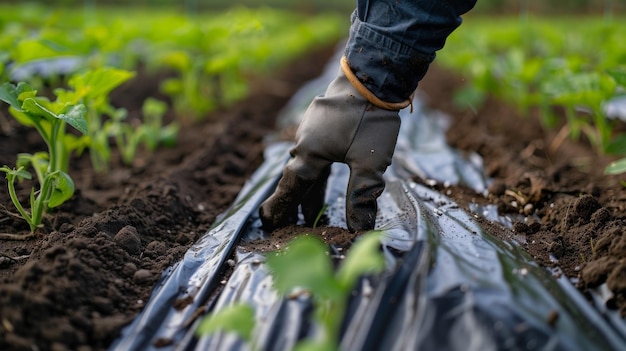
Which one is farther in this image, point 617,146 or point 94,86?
point 617,146

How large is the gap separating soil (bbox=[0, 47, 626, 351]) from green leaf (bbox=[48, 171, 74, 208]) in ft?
0.36

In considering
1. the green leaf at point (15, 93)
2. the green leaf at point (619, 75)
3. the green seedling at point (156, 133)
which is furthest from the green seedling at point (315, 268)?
the green seedling at point (156, 133)

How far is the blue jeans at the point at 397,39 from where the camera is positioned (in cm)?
179

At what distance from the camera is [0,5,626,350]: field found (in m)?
1.60

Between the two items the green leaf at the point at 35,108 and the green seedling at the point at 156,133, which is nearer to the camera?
the green leaf at the point at 35,108

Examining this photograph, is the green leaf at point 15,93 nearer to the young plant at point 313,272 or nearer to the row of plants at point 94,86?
the row of plants at point 94,86

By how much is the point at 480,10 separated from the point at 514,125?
23.7 metres

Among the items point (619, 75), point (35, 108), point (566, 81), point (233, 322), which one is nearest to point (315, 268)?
point (233, 322)

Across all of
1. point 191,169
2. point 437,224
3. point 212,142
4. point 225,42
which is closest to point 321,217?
point 437,224

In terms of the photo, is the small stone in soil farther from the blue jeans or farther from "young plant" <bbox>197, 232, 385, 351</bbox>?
the blue jeans

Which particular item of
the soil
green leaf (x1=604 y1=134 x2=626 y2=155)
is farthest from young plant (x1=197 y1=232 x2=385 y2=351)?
green leaf (x1=604 y1=134 x2=626 y2=155)

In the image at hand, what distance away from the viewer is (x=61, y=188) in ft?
7.13

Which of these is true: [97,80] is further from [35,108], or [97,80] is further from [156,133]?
[156,133]

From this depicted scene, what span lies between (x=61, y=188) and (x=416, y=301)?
55.0 inches
